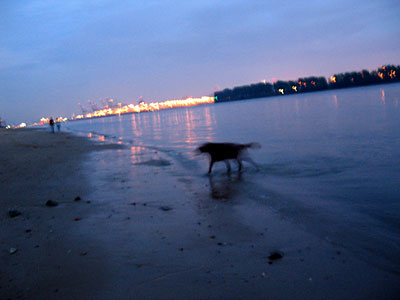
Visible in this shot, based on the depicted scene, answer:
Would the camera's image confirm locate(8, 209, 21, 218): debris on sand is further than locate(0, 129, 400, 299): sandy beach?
Yes

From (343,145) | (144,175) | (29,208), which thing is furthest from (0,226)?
(343,145)

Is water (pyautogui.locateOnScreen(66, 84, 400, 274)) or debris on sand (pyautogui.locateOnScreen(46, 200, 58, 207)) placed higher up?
debris on sand (pyautogui.locateOnScreen(46, 200, 58, 207))

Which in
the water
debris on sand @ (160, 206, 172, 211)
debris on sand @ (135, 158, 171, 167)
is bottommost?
the water

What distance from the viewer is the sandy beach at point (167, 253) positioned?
3.17 m

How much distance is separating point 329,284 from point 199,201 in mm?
3780

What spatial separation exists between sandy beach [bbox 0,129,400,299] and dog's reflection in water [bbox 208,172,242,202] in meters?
0.12

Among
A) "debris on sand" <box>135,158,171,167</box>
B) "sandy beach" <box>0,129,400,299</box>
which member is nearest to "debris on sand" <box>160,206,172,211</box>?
"sandy beach" <box>0,129,400,299</box>

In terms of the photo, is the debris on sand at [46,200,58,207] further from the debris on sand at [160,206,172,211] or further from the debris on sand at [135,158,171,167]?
the debris on sand at [135,158,171,167]

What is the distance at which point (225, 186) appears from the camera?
8.20 metres

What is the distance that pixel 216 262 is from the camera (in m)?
3.76

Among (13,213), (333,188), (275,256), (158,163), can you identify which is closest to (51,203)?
(13,213)

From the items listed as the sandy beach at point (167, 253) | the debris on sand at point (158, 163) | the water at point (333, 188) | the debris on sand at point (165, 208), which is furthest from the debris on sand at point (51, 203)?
the debris on sand at point (158, 163)

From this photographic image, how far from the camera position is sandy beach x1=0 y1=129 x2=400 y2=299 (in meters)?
3.17

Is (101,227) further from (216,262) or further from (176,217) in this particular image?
(216,262)
